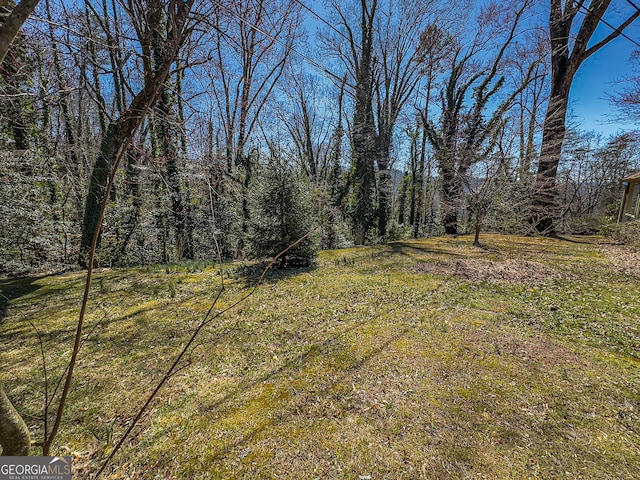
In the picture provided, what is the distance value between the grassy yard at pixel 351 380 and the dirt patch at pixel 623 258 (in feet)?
2.70

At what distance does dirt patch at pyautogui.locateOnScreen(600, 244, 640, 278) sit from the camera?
471cm

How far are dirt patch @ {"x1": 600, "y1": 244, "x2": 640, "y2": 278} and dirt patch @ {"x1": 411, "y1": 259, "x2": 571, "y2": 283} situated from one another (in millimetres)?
1145

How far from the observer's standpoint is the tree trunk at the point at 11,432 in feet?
2.59

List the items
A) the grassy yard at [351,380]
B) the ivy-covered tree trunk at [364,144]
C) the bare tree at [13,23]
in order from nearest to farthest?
1. the bare tree at [13,23]
2. the grassy yard at [351,380]
3. the ivy-covered tree trunk at [364,144]

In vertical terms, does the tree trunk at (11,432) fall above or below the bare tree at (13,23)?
below

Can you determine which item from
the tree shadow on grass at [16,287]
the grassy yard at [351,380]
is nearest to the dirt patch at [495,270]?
the grassy yard at [351,380]

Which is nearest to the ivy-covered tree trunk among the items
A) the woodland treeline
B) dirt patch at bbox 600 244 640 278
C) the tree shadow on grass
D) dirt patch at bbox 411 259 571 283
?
the woodland treeline

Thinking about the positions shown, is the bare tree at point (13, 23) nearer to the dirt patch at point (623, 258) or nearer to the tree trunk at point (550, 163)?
the dirt patch at point (623, 258)

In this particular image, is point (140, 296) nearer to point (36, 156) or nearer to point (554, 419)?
point (36, 156)

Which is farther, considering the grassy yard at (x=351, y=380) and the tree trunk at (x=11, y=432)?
the grassy yard at (x=351, y=380)

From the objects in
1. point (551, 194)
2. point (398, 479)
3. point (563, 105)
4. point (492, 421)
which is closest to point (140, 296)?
point (398, 479)

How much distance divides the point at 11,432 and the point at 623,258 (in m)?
8.81

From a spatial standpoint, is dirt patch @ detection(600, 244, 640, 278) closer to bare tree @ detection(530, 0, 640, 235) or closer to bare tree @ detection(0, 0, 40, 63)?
bare tree @ detection(530, 0, 640, 235)

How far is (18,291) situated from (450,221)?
12.8 metres
